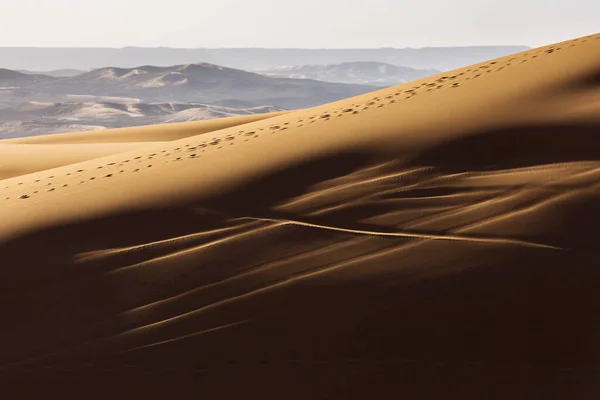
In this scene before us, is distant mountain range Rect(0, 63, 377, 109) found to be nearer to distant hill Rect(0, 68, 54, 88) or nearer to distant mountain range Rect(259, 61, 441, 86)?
distant hill Rect(0, 68, 54, 88)

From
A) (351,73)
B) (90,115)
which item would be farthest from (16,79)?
(351,73)

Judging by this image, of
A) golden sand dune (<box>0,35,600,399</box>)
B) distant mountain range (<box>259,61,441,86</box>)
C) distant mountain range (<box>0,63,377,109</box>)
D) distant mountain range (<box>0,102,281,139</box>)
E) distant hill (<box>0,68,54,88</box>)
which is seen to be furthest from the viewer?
distant mountain range (<box>259,61,441,86</box>)

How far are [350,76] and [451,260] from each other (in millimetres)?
165199

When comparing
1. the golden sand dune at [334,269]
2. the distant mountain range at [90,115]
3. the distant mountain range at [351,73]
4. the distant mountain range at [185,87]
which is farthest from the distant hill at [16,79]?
the golden sand dune at [334,269]

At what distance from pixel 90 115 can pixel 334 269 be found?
60.2 m

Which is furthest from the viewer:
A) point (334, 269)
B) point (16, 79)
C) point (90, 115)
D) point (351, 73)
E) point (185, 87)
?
point (351, 73)

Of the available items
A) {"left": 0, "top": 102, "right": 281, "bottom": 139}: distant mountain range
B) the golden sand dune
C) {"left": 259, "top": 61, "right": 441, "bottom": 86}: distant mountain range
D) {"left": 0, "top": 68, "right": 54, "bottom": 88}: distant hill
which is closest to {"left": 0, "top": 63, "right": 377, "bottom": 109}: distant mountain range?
A: {"left": 0, "top": 68, "right": 54, "bottom": 88}: distant hill

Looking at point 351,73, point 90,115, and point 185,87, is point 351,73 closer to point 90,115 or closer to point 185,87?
point 185,87

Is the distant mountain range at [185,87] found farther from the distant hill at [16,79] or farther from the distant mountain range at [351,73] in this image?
the distant mountain range at [351,73]

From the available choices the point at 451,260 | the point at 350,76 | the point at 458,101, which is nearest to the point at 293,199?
the point at 451,260

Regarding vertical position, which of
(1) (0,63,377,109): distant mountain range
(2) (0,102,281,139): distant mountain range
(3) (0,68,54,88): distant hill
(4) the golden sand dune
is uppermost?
(3) (0,68,54,88): distant hill

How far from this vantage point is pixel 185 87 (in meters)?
97.1

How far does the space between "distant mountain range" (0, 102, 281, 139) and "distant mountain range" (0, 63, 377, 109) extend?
15607 millimetres

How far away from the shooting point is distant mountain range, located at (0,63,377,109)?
88.8 metres
